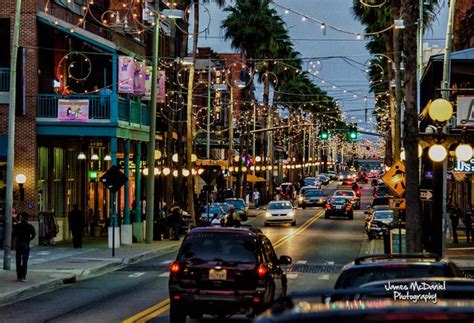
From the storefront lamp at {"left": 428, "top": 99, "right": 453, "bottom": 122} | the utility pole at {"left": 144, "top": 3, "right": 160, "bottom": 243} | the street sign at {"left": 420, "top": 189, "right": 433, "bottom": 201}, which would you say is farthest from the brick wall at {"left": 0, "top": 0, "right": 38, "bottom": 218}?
the storefront lamp at {"left": 428, "top": 99, "right": 453, "bottom": 122}

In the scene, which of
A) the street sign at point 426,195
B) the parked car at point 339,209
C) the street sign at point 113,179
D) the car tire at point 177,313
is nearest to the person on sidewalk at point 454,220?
the street sign at point 426,195

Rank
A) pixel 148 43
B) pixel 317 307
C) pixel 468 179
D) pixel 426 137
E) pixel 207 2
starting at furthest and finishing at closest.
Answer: pixel 148 43 < pixel 207 2 < pixel 468 179 < pixel 426 137 < pixel 317 307

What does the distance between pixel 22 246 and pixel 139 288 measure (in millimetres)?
3256

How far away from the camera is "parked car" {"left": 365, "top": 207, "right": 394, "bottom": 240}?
45.7m

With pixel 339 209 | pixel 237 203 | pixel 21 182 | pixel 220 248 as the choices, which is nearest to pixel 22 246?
pixel 220 248

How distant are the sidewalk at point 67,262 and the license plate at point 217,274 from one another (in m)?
7.11

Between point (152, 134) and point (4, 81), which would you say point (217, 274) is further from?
point (152, 134)

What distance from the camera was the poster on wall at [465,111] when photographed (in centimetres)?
2297

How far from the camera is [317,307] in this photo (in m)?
5.14

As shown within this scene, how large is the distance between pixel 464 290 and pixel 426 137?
19608 mm

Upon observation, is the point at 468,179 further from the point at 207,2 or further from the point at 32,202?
the point at 32,202

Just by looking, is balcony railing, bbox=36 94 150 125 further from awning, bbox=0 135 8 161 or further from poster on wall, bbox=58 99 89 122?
awning, bbox=0 135 8 161

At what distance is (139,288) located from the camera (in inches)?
977

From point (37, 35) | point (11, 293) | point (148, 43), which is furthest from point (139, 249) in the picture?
point (148, 43)
